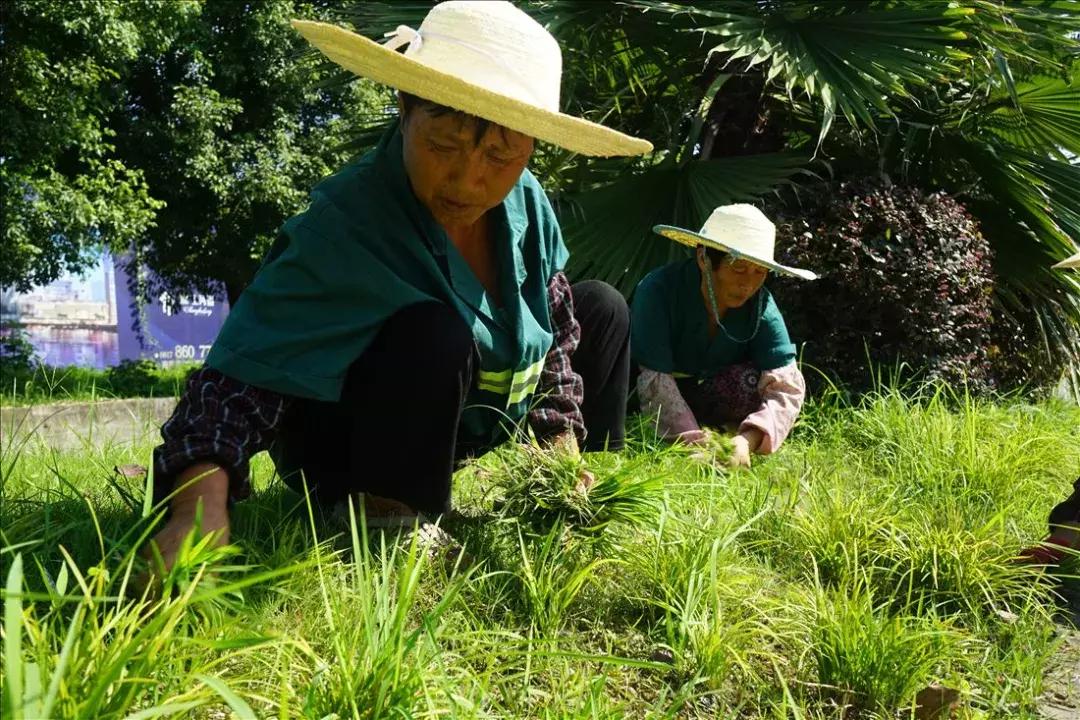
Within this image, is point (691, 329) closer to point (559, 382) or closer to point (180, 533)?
point (559, 382)

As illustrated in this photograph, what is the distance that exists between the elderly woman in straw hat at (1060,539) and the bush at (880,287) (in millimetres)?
2189

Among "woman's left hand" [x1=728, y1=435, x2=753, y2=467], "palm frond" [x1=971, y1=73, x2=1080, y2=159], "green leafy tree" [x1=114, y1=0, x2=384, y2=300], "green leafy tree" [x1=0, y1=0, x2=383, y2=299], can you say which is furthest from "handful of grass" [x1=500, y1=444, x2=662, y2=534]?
"green leafy tree" [x1=114, y1=0, x2=384, y2=300]

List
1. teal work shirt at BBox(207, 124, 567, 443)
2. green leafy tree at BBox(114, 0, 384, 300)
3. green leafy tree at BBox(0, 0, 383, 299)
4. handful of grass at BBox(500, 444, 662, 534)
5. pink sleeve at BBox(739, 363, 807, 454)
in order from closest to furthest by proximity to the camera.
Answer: teal work shirt at BBox(207, 124, 567, 443) < handful of grass at BBox(500, 444, 662, 534) < pink sleeve at BBox(739, 363, 807, 454) < green leafy tree at BBox(0, 0, 383, 299) < green leafy tree at BBox(114, 0, 384, 300)

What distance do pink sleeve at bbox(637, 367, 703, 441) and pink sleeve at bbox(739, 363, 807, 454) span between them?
198 mm

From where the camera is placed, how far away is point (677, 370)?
3.82 metres

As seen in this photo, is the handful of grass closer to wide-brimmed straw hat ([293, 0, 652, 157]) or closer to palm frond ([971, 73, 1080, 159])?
wide-brimmed straw hat ([293, 0, 652, 157])

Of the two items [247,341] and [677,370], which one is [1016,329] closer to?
[677,370]

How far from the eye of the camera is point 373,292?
6.17 feet

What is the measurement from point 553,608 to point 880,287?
321 cm

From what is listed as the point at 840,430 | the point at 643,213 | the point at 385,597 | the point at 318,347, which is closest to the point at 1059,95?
the point at 643,213

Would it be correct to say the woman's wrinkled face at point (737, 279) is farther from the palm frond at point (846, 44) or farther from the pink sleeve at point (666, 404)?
the palm frond at point (846, 44)

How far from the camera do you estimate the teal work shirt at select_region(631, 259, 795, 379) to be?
363cm

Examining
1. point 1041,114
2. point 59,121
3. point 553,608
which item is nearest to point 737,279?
point 553,608

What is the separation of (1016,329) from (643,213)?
2.14 m
